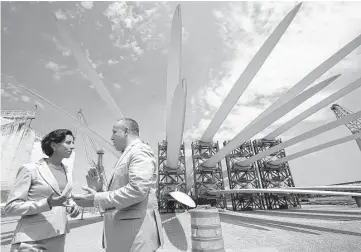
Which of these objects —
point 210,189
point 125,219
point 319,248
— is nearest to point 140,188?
point 125,219

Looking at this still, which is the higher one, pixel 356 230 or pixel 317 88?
pixel 317 88

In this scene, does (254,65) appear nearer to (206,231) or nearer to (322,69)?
(322,69)

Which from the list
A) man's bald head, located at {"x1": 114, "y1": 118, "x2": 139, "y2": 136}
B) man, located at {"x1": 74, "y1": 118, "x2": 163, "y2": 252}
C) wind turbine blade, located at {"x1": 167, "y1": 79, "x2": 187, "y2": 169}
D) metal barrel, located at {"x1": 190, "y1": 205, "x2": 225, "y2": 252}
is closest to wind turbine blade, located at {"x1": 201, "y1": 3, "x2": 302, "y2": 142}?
wind turbine blade, located at {"x1": 167, "y1": 79, "x2": 187, "y2": 169}

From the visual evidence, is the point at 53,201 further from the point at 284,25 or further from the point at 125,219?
the point at 284,25

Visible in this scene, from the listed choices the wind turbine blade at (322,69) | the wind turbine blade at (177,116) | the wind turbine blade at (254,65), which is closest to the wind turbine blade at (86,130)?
the wind turbine blade at (177,116)

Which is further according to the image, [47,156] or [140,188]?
[47,156]

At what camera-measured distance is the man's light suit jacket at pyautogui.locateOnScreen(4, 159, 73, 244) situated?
2.05 meters

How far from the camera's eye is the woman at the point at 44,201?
2047 millimetres

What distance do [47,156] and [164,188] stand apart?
1950 centimetres

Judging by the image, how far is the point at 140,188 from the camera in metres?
1.89

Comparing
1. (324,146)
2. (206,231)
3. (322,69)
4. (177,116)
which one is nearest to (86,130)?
(177,116)

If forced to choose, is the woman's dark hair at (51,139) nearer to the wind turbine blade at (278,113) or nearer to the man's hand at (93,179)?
the man's hand at (93,179)

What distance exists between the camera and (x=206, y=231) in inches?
187

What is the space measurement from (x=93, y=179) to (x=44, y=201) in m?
0.52
